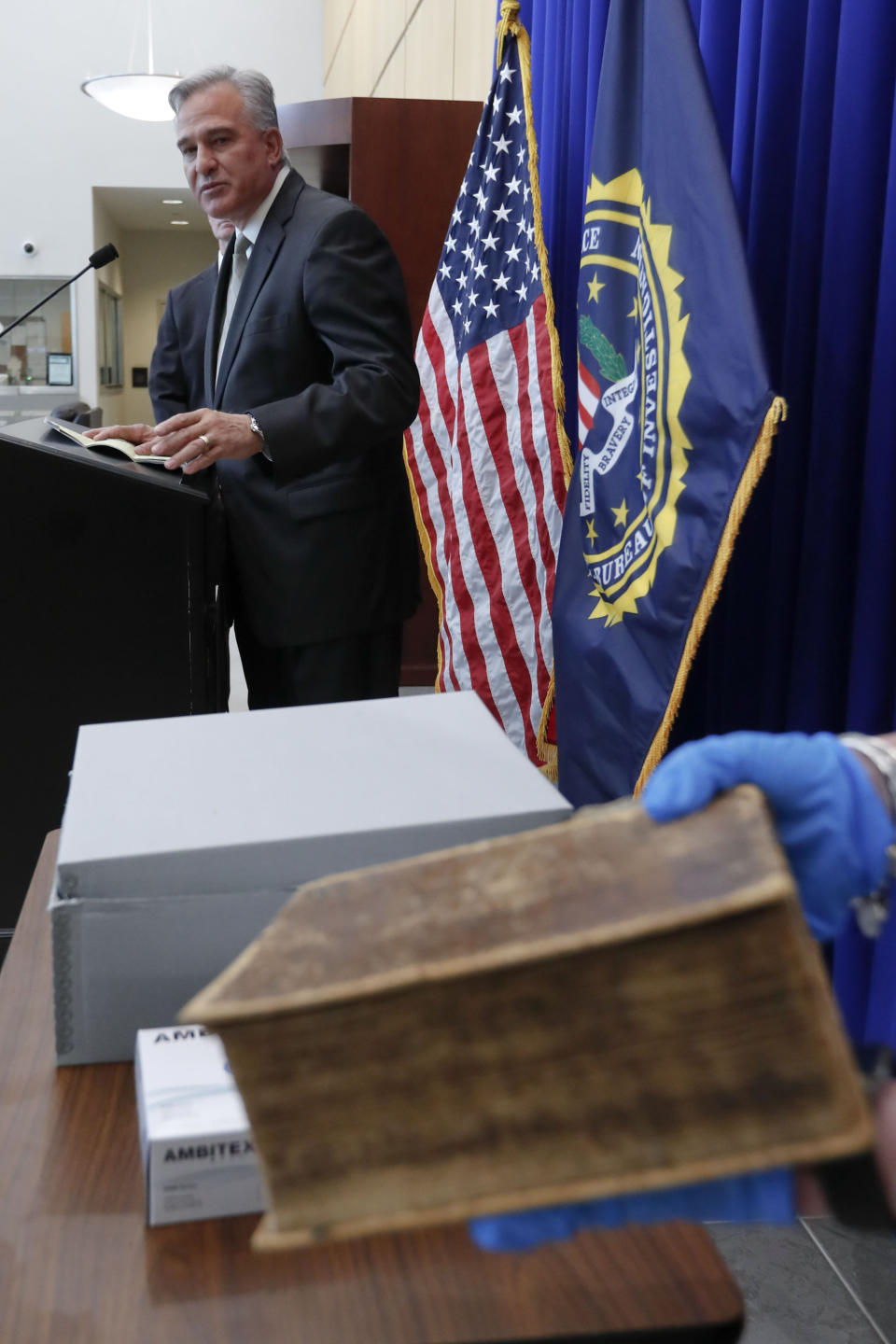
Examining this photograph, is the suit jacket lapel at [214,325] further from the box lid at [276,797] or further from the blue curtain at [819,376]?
the box lid at [276,797]

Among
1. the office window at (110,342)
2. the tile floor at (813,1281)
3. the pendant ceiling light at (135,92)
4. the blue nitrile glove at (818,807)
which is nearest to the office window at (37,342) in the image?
the office window at (110,342)

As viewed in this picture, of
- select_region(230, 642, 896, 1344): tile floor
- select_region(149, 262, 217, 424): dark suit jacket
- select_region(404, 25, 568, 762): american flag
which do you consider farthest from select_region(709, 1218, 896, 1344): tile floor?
select_region(149, 262, 217, 424): dark suit jacket

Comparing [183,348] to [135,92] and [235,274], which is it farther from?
[135,92]

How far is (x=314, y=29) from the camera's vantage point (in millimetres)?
8703

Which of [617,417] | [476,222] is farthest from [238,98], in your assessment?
[617,417]

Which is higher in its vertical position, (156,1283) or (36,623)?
(36,623)

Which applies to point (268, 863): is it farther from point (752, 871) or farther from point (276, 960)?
point (752, 871)

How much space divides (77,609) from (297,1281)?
1.23 m

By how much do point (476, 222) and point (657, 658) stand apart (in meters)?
1.25

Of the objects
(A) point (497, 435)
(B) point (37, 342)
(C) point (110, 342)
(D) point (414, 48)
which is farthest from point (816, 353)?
(C) point (110, 342)

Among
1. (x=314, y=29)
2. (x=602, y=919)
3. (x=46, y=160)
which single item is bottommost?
(x=602, y=919)

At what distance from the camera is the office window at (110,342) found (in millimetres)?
10750

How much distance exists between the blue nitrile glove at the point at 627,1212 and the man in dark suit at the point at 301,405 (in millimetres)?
1609

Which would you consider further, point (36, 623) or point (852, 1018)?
point (36, 623)
